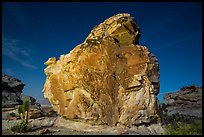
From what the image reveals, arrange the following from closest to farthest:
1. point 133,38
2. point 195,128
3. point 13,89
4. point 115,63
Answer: point 195,128 → point 115,63 → point 133,38 → point 13,89

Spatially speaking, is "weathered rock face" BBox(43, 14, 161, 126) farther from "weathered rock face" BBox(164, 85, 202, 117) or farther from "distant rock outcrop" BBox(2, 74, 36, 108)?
"weathered rock face" BBox(164, 85, 202, 117)

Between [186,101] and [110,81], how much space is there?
2689 centimetres

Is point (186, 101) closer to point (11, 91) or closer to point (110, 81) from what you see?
point (110, 81)

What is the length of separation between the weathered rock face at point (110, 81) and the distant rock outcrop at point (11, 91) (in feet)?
59.8

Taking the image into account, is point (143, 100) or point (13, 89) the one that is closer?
point (143, 100)

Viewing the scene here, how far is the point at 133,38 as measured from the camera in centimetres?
3234

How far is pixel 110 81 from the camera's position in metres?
28.8

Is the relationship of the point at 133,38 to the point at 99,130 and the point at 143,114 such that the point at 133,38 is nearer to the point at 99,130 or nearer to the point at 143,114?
the point at 143,114

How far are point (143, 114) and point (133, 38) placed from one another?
→ 10.4 metres

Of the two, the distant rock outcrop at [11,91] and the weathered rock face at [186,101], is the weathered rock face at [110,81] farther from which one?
the weathered rock face at [186,101]

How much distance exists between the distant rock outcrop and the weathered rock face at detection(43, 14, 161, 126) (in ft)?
59.8

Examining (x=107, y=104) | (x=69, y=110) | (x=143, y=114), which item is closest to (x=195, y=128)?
(x=143, y=114)

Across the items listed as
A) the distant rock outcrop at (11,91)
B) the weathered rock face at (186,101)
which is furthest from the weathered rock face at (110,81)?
the weathered rock face at (186,101)

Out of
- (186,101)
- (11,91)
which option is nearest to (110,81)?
(186,101)
